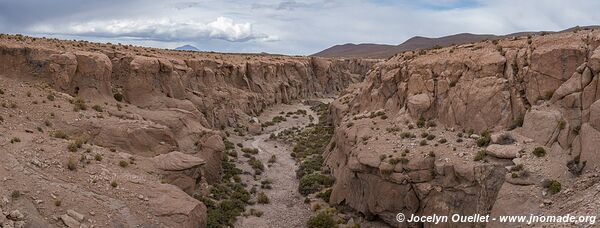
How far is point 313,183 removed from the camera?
31.1 meters

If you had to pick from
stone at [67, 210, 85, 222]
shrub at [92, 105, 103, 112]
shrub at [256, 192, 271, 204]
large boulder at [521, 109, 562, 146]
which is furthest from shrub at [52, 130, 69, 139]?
large boulder at [521, 109, 562, 146]

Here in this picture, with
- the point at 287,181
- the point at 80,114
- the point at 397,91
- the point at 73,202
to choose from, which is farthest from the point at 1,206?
the point at 397,91

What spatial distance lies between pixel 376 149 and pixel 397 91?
7.94 m

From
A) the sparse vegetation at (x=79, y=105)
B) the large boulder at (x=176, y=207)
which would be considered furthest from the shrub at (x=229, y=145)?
the large boulder at (x=176, y=207)

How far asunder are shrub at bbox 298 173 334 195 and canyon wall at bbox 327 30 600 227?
0.80m

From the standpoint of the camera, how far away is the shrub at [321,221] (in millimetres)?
25016

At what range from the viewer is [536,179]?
64.7ft

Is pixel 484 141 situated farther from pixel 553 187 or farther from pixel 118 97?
pixel 118 97

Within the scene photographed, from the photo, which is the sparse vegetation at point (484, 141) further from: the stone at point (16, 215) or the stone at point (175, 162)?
the stone at point (16, 215)

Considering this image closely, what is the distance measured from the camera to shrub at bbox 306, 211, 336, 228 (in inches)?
985

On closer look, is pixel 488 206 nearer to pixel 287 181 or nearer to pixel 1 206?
pixel 287 181

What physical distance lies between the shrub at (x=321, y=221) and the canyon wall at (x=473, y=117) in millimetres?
1798

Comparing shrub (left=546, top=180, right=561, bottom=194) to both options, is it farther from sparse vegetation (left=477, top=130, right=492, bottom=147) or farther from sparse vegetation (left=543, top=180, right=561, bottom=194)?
sparse vegetation (left=477, top=130, right=492, bottom=147)

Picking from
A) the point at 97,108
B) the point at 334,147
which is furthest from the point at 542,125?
the point at 97,108
